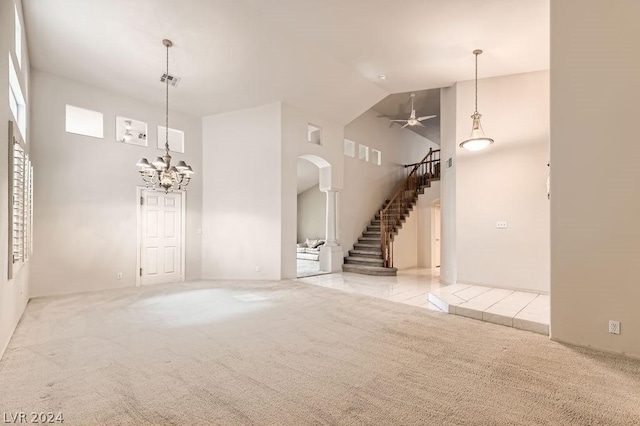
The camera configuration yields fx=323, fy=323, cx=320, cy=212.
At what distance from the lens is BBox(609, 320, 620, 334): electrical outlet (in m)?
3.27

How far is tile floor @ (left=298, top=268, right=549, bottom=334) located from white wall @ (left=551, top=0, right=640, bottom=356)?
625 millimetres

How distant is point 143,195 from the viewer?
23.3 ft

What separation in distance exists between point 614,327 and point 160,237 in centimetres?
782

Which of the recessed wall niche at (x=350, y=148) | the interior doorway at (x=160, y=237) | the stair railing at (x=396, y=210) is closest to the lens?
the interior doorway at (x=160, y=237)

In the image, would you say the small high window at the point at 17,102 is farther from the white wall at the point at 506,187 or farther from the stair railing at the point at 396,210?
the stair railing at the point at 396,210

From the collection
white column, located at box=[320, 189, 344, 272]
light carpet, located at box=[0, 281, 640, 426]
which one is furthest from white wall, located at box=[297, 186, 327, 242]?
light carpet, located at box=[0, 281, 640, 426]

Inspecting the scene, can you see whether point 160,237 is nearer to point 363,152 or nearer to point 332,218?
point 332,218

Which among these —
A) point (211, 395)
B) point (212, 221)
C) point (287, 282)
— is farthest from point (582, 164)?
point (212, 221)

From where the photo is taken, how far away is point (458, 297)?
5355mm

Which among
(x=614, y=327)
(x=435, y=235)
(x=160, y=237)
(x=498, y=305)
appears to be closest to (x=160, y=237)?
(x=160, y=237)

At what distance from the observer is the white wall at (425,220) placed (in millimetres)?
10398

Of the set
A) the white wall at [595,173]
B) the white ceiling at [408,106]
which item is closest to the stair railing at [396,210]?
the white ceiling at [408,106]

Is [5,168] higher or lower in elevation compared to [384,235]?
higher

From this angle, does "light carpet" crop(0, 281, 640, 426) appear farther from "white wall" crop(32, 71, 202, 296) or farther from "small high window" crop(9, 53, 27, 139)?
"small high window" crop(9, 53, 27, 139)
